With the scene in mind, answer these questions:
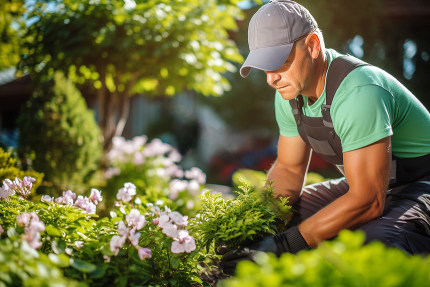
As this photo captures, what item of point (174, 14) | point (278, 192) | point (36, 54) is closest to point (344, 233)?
point (278, 192)

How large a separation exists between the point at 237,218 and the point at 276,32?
104 centimetres

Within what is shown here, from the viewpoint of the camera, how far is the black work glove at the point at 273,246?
1.44m

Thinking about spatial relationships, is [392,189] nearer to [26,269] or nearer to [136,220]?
[136,220]

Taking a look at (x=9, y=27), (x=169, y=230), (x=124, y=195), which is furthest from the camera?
(x=9, y=27)

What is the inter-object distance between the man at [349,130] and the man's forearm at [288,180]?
10.8 inches

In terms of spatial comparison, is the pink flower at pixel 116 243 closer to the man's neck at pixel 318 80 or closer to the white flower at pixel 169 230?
the white flower at pixel 169 230

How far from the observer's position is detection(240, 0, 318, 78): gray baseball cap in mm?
1563

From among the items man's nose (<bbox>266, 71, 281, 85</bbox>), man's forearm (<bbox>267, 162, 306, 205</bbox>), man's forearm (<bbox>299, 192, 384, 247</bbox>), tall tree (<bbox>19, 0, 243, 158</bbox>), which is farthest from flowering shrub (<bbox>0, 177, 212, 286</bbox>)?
tall tree (<bbox>19, 0, 243, 158</bbox>)

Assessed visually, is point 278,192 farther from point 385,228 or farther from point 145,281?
point 145,281

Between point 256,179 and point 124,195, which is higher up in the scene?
point 124,195

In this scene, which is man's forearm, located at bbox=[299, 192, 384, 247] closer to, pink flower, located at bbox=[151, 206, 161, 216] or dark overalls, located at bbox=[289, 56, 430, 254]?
dark overalls, located at bbox=[289, 56, 430, 254]

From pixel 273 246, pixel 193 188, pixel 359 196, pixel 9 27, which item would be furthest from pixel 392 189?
pixel 9 27

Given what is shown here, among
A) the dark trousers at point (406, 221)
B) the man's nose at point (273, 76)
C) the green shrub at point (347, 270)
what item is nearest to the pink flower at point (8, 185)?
the green shrub at point (347, 270)

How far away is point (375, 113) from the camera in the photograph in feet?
4.73
